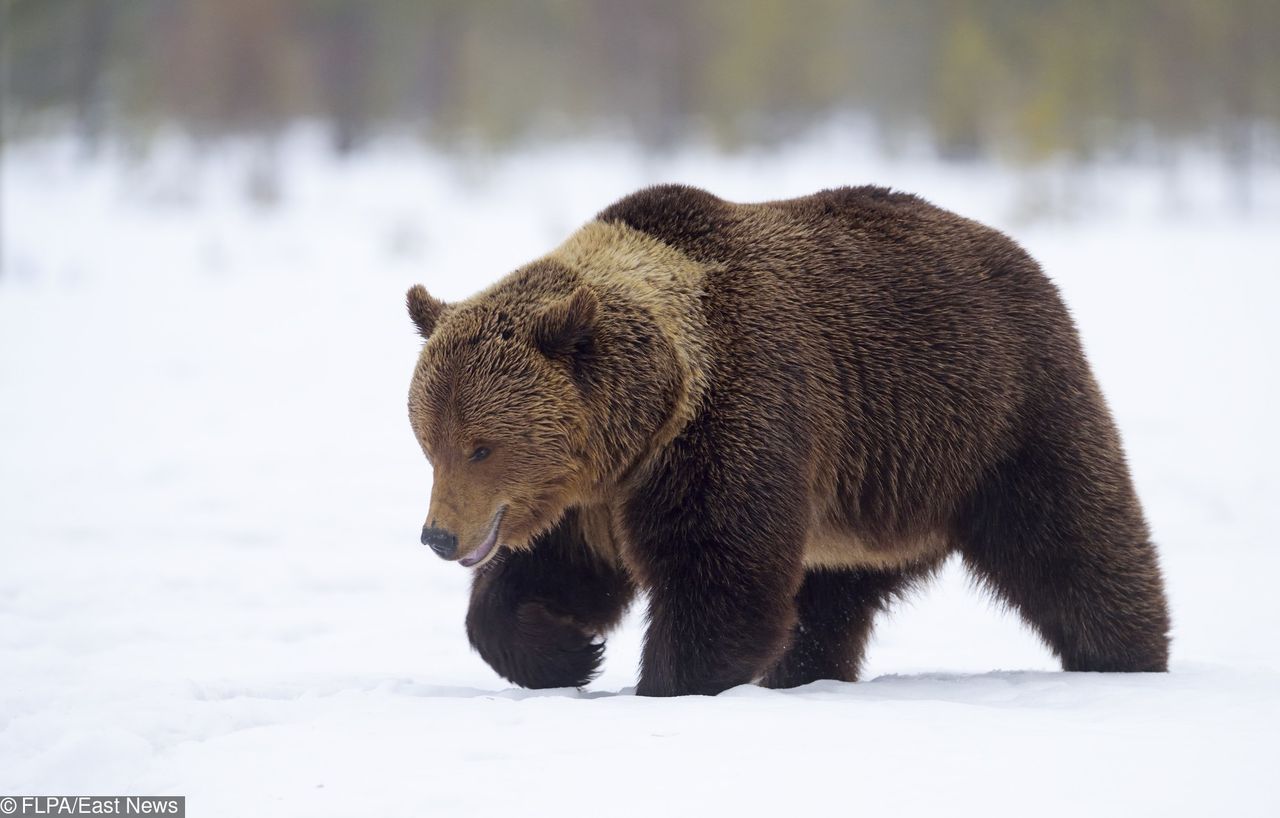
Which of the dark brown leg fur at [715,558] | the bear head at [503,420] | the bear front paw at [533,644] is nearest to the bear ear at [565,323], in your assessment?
the bear head at [503,420]

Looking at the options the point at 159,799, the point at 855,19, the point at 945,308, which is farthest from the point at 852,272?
the point at 855,19

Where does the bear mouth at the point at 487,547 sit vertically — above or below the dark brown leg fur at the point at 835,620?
above

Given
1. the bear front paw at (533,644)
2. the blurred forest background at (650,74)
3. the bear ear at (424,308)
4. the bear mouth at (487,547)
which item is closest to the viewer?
the bear mouth at (487,547)

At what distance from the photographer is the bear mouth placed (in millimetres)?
4227

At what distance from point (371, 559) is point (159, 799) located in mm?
4733

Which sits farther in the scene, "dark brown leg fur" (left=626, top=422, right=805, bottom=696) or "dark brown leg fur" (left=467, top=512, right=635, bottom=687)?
"dark brown leg fur" (left=467, top=512, right=635, bottom=687)

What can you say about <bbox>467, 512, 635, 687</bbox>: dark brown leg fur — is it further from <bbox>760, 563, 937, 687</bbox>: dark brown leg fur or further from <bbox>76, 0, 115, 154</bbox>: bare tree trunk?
<bbox>76, 0, 115, 154</bbox>: bare tree trunk

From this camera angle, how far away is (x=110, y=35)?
1371 inches

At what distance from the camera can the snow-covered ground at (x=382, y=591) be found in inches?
135

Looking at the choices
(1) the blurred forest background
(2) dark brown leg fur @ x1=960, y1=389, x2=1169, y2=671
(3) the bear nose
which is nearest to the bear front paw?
(3) the bear nose

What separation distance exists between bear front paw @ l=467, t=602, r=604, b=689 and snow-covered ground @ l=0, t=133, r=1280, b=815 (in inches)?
5.1

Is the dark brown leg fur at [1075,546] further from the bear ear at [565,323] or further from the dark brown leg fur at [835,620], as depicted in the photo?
the bear ear at [565,323]

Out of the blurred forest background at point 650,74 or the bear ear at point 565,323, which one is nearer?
the bear ear at point 565,323

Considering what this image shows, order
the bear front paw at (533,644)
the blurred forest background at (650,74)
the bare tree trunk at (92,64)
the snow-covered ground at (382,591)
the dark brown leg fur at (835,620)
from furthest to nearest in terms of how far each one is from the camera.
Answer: the bare tree trunk at (92,64) < the blurred forest background at (650,74) < the dark brown leg fur at (835,620) < the bear front paw at (533,644) < the snow-covered ground at (382,591)
